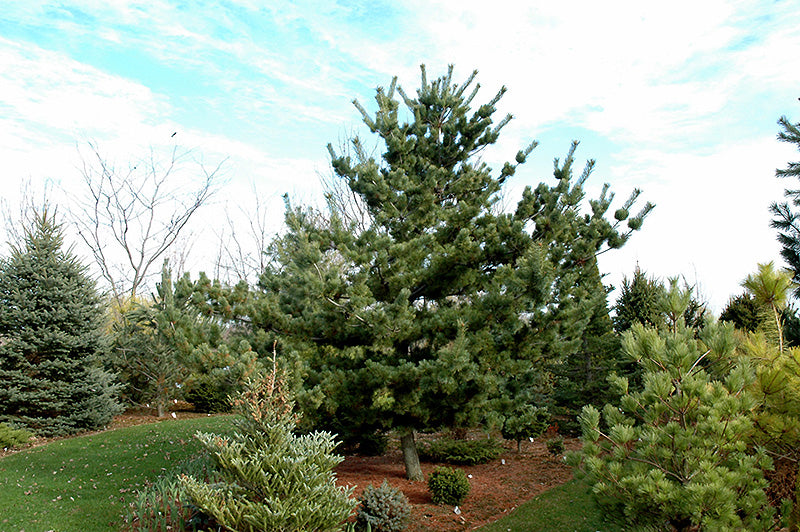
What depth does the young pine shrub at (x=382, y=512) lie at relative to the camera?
19.2 ft

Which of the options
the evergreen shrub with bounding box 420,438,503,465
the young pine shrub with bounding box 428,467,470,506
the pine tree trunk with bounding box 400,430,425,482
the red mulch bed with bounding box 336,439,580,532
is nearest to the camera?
the red mulch bed with bounding box 336,439,580,532

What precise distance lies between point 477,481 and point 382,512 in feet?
10.5

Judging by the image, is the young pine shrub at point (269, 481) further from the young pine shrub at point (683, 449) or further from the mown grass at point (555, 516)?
the mown grass at point (555, 516)

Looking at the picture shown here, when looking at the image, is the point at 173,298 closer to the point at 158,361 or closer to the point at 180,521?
the point at 180,521

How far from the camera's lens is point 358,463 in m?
9.70

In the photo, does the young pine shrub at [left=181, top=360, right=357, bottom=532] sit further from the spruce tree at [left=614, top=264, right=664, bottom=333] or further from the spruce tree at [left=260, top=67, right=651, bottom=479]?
the spruce tree at [left=614, top=264, right=664, bottom=333]

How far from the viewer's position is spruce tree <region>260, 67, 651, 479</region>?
6586 millimetres

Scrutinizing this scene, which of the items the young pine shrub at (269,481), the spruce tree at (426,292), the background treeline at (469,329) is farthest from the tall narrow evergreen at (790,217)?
the young pine shrub at (269,481)

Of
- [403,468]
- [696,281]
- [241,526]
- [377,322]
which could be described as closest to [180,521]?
[241,526]

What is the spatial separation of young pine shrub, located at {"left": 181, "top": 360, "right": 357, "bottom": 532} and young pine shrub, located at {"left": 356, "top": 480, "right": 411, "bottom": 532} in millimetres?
1033

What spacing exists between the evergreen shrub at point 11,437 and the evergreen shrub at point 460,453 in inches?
318

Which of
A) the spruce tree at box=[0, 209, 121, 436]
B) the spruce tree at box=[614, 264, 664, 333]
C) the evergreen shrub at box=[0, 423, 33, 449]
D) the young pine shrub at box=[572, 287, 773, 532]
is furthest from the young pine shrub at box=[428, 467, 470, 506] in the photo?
the spruce tree at box=[0, 209, 121, 436]

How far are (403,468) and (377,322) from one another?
394 centimetres

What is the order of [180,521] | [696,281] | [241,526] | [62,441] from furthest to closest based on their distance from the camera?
[696,281] < [62,441] < [180,521] < [241,526]
